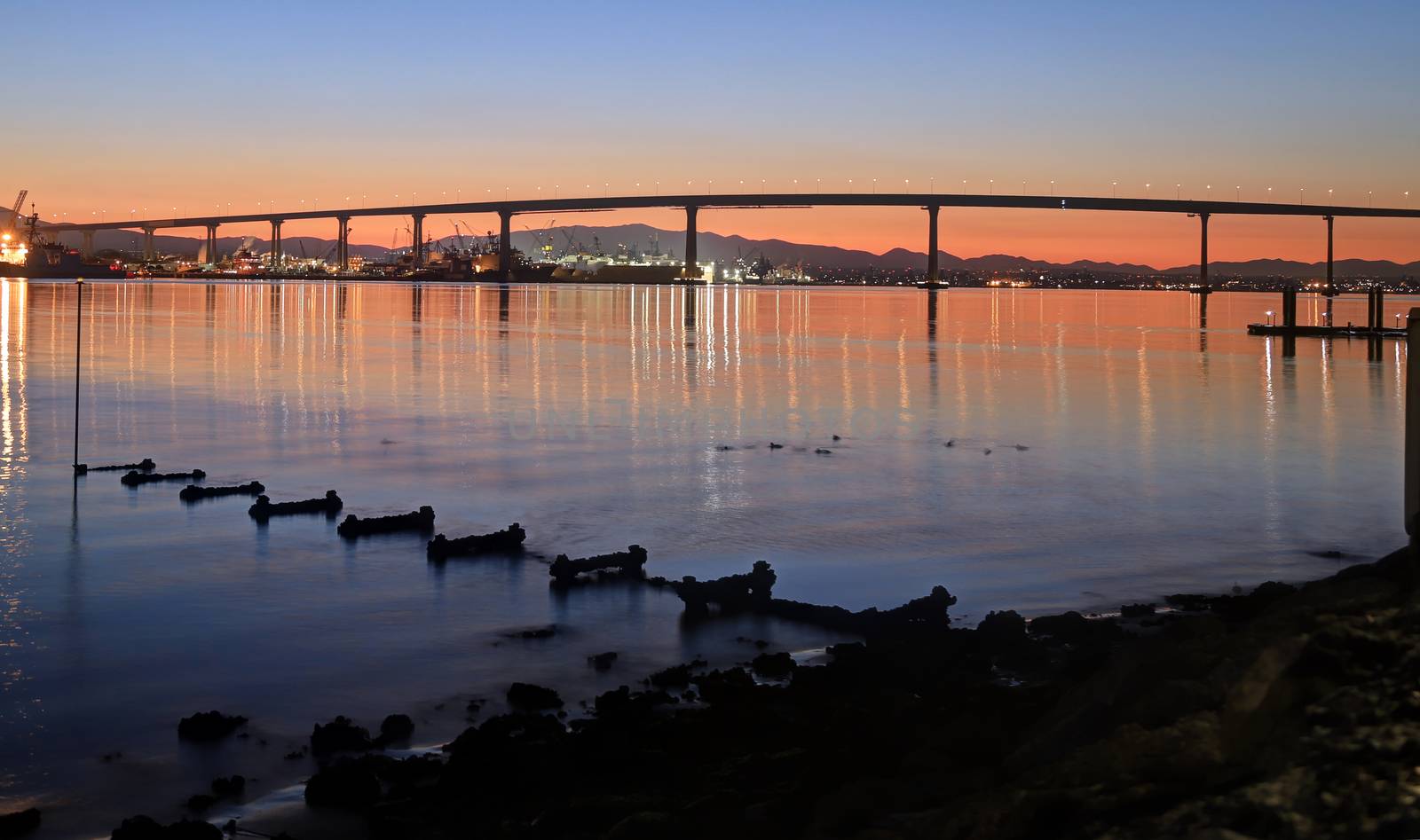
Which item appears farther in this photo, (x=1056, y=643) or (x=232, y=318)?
(x=232, y=318)

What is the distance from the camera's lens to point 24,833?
5305mm

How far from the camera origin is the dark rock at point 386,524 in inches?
444

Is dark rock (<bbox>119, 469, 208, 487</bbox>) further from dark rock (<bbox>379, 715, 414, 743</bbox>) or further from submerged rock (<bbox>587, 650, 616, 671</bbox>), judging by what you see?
dark rock (<bbox>379, 715, 414, 743</bbox>)

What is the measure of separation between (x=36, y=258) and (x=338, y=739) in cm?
18372

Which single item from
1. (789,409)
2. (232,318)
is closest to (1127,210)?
(232,318)

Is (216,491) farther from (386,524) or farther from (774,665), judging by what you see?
(774,665)

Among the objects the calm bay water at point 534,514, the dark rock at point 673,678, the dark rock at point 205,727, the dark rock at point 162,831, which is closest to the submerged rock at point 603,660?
the calm bay water at point 534,514

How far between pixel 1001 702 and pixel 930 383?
2318 centimetres

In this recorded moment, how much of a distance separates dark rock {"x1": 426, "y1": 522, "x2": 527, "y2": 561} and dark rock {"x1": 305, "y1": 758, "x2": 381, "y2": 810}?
4692 millimetres

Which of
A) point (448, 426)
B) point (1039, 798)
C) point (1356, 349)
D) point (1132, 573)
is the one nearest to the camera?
point (1039, 798)

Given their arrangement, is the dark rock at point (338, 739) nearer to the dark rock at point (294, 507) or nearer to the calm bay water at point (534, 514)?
the calm bay water at point (534, 514)

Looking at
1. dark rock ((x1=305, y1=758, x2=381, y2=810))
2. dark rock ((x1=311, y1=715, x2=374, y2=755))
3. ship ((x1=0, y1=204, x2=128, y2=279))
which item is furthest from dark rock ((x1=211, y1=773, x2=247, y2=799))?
ship ((x1=0, y1=204, x2=128, y2=279))

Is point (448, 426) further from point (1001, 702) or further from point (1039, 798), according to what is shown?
point (1039, 798)

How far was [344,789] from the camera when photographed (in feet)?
18.4
